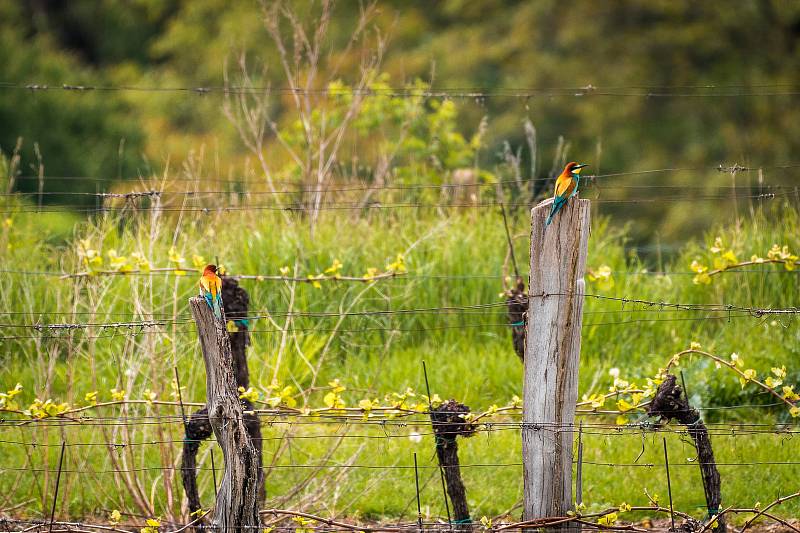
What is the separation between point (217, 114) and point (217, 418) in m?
18.0

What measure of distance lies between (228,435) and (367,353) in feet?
11.0

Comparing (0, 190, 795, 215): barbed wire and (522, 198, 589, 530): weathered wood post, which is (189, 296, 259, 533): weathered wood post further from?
(0, 190, 795, 215): barbed wire

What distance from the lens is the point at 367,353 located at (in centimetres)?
696

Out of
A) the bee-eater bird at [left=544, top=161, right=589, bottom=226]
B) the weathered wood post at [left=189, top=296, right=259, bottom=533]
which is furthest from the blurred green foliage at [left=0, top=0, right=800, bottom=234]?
the weathered wood post at [left=189, top=296, right=259, bottom=533]

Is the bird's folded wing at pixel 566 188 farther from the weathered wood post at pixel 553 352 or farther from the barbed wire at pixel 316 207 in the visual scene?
the barbed wire at pixel 316 207

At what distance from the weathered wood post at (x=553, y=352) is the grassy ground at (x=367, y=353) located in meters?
1.09

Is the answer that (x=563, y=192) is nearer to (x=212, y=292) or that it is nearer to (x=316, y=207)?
(x=212, y=292)

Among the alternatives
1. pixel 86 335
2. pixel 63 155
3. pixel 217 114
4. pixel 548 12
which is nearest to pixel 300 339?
pixel 86 335

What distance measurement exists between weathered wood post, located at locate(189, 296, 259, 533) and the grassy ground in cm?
103

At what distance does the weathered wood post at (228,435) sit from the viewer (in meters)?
3.62

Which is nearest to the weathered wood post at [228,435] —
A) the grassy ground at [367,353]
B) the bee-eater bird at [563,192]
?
the grassy ground at [367,353]

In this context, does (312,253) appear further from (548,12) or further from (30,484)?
(548,12)

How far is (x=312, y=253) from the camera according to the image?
7281mm

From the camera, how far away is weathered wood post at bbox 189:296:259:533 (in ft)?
Answer: 11.9
